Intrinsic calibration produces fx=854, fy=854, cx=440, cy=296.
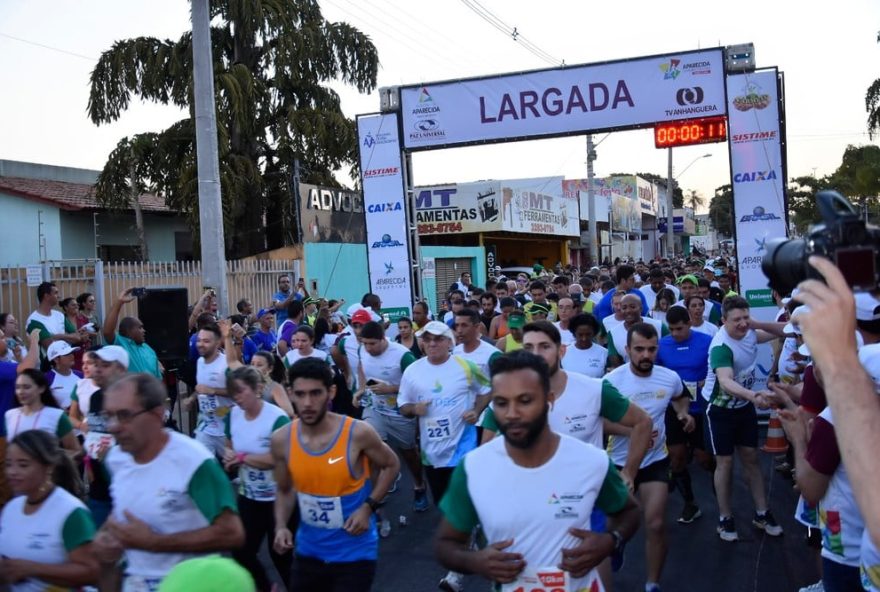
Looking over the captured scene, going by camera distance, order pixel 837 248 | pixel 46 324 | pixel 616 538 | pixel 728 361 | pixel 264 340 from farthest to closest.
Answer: pixel 264 340 < pixel 46 324 < pixel 728 361 < pixel 616 538 < pixel 837 248

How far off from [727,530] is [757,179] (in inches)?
250

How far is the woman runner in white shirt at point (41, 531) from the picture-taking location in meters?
3.62

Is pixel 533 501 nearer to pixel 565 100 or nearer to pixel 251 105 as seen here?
pixel 565 100

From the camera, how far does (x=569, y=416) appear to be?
16.5ft

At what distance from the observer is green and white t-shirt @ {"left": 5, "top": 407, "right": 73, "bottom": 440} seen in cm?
563

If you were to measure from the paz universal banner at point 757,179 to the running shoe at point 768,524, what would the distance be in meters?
5.06

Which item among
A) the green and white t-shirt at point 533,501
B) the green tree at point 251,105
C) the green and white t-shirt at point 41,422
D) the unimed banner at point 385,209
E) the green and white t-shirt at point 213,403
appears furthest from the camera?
the green tree at point 251,105

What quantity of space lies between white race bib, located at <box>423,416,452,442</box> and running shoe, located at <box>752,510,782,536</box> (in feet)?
9.09

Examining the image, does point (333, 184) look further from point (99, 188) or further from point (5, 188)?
point (5, 188)

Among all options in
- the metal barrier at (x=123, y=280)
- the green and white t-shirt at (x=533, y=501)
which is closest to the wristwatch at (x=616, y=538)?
the green and white t-shirt at (x=533, y=501)

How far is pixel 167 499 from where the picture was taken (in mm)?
3615

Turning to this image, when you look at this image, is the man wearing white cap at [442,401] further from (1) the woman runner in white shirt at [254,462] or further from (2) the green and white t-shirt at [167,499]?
(2) the green and white t-shirt at [167,499]

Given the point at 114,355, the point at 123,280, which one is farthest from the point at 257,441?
the point at 123,280

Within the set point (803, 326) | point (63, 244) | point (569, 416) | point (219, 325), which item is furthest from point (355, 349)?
point (63, 244)
